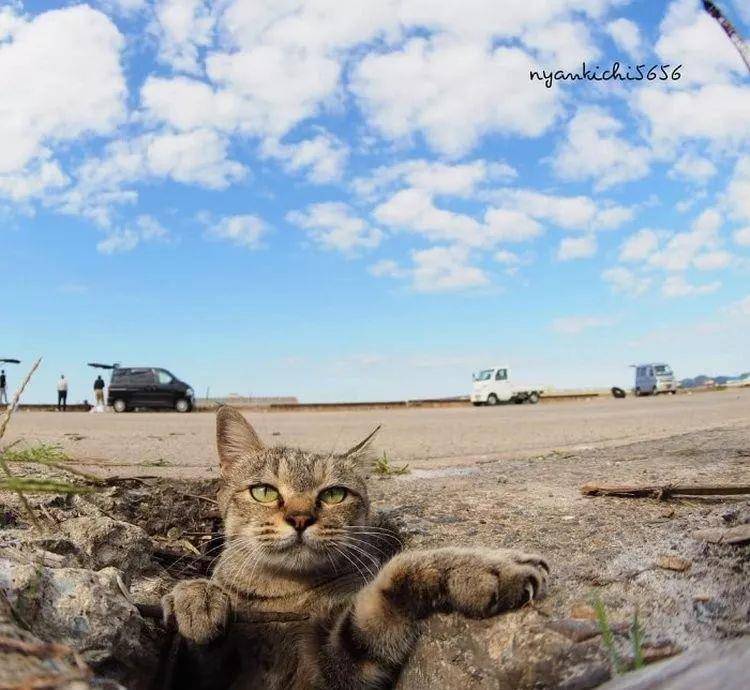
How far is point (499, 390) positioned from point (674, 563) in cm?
2944

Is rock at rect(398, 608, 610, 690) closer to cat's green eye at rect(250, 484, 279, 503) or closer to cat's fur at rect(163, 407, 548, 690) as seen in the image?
cat's fur at rect(163, 407, 548, 690)

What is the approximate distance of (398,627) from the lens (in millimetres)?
2322

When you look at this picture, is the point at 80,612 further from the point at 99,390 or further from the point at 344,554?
A: the point at 99,390

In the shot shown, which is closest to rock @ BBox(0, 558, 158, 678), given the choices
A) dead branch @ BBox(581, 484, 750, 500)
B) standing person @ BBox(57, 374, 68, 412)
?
dead branch @ BBox(581, 484, 750, 500)

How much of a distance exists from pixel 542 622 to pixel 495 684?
0.68 feet

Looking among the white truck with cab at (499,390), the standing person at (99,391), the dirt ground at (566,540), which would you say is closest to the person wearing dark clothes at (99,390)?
the standing person at (99,391)

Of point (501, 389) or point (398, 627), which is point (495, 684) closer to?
point (398, 627)

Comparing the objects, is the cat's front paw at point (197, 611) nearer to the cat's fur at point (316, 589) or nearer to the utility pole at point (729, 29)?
the cat's fur at point (316, 589)

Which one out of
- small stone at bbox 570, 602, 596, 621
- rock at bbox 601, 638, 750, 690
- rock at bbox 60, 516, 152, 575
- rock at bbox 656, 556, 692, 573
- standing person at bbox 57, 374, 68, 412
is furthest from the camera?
standing person at bbox 57, 374, 68, 412

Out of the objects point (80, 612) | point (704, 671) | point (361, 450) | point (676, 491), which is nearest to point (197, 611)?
point (80, 612)

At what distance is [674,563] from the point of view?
227cm

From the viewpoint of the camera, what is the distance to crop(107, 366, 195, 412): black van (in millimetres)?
28344

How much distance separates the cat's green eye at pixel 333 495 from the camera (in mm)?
3289

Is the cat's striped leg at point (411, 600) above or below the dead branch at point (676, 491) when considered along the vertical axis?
below
